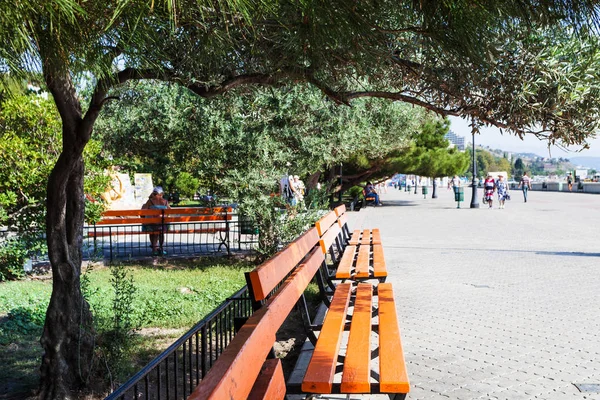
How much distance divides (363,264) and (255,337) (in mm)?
4542

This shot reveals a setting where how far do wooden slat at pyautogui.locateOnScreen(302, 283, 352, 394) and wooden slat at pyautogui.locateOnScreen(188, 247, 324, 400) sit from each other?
0.32 m

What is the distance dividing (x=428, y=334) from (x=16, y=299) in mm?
5378

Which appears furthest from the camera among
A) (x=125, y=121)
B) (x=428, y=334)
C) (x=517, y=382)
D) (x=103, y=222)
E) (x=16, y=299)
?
(x=125, y=121)

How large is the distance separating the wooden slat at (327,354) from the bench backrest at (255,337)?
0.30 meters

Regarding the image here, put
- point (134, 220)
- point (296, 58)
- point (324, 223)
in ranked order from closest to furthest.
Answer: point (296, 58) → point (324, 223) → point (134, 220)

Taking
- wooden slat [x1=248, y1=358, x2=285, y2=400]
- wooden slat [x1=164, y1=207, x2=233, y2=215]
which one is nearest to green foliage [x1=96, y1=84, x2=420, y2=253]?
wooden slat [x1=164, y1=207, x2=233, y2=215]

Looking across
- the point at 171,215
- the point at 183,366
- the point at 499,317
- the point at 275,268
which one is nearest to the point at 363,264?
the point at 499,317

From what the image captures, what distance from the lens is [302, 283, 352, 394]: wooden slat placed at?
310cm

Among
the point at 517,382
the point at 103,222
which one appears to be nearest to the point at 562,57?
the point at 517,382

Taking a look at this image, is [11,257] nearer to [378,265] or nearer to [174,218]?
[174,218]

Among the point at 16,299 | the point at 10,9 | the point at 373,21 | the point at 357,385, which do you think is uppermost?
the point at 373,21

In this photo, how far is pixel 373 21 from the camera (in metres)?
2.79

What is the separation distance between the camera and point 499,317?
6.76 meters

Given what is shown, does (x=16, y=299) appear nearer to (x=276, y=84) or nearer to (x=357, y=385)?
(x=276, y=84)
